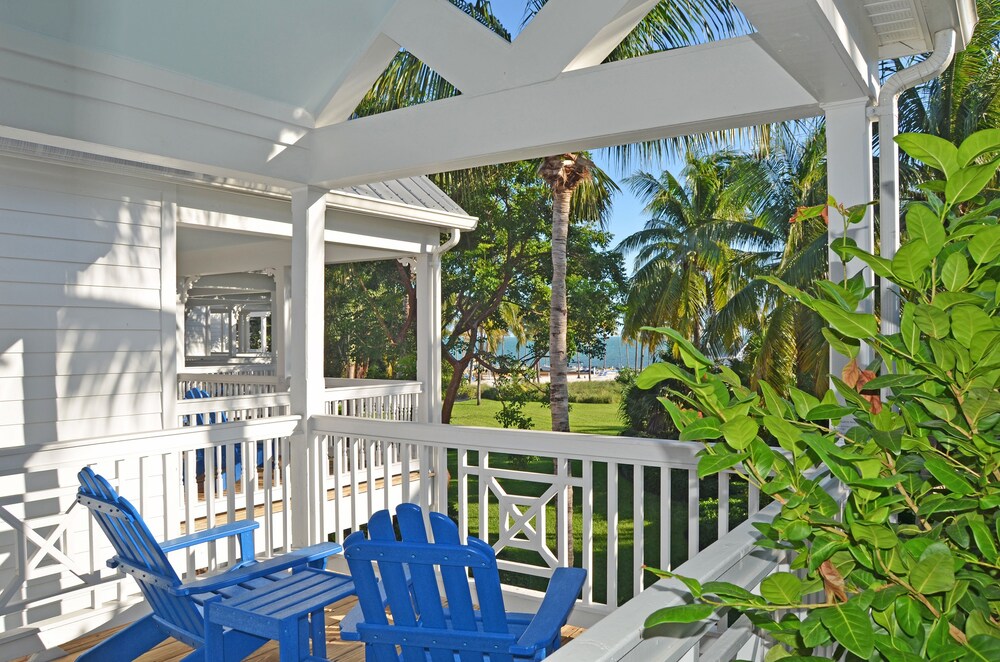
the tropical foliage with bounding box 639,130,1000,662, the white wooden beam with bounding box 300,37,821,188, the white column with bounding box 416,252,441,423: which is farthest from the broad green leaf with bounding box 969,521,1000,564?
the white column with bounding box 416,252,441,423

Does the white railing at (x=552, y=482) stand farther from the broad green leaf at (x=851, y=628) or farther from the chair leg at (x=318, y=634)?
the broad green leaf at (x=851, y=628)

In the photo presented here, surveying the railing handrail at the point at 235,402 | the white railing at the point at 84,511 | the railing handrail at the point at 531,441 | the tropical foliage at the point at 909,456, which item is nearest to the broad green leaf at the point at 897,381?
the tropical foliage at the point at 909,456

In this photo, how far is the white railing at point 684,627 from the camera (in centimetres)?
101

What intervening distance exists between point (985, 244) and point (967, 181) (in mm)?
79

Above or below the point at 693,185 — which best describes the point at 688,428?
below

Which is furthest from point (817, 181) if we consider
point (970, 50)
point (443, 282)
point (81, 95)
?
point (81, 95)

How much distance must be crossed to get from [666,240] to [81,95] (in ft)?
59.6

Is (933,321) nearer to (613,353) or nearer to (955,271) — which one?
(955,271)

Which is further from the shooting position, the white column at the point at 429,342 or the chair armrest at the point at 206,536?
the white column at the point at 429,342

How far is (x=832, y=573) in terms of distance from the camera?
3.55ft

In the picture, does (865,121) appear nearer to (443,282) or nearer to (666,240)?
(443,282)

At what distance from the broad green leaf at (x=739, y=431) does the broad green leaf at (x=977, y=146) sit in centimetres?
41

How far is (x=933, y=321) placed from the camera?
0.94 m

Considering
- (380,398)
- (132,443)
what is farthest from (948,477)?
(380,398)
